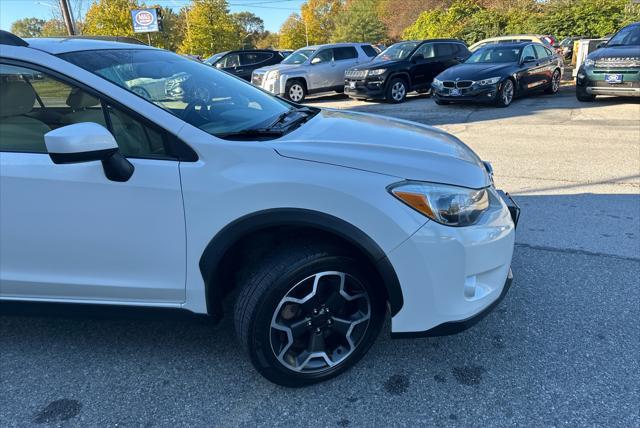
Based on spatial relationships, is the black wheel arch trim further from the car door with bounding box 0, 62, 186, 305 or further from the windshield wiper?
the windshield wiper

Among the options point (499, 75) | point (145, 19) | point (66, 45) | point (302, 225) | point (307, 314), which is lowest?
point (307, 314)

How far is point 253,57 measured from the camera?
1748 centimetres

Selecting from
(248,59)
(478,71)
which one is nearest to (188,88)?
(478,71)

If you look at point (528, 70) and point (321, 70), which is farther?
point (321, 70)

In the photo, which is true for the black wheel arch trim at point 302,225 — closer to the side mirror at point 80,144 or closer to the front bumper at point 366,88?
the side mirror at point 80,144

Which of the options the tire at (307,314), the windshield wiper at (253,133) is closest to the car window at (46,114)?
the windshield wiper at (253,133)

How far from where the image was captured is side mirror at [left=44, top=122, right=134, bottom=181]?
188 cm

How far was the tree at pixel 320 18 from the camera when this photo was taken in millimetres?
71000

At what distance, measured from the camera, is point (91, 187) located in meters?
2.10

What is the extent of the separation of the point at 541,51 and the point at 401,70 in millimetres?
3504

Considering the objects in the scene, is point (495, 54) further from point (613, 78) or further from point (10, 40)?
point (10, 40)

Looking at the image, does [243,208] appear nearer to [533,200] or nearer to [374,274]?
[374,274]

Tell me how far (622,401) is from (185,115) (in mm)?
2472

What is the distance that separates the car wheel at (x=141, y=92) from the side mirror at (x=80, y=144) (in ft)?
1.12
